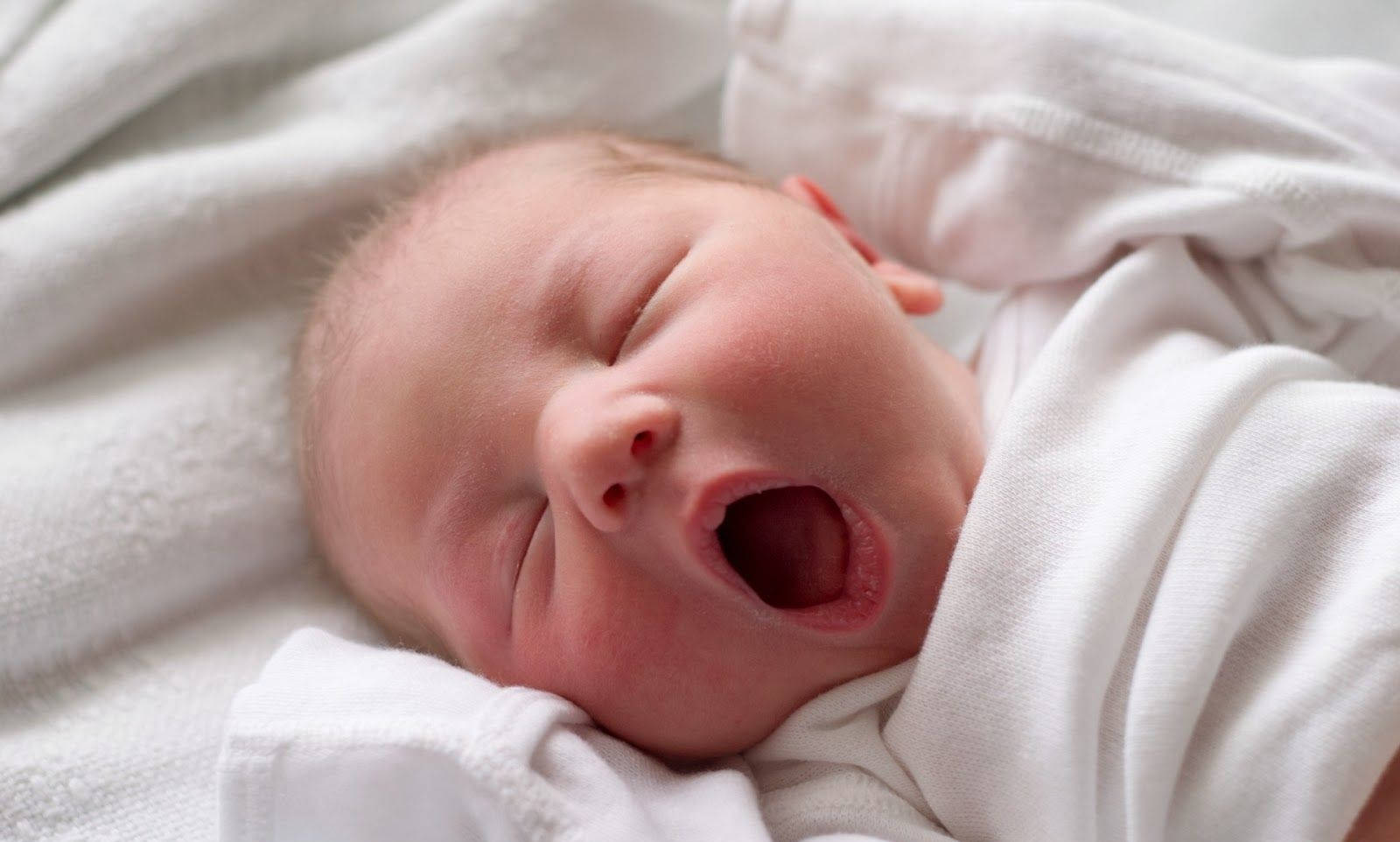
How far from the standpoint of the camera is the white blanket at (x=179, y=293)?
1.12 m

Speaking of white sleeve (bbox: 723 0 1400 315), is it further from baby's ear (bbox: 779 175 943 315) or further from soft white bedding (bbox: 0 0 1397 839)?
soft white bedding (bbox: 0 0 1397 839)

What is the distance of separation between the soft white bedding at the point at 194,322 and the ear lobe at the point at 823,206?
0.33m

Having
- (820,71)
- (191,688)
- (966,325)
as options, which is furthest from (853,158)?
(191,688)

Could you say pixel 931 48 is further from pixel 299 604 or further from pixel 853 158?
pixel 299 604

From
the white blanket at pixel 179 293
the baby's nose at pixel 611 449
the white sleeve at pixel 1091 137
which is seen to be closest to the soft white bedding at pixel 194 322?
the white blanket at pixel 179 293

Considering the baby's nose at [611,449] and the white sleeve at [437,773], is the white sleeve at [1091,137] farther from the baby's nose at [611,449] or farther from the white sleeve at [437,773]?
the white sleeve at [437,773]

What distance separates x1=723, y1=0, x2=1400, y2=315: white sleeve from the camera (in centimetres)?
114

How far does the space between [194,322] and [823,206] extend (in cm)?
71

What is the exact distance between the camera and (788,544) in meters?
1.00

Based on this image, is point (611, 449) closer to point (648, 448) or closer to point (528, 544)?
point (648, 448)

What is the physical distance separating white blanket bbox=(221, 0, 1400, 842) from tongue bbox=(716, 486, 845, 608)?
0.09 m

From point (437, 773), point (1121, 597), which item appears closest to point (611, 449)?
point (437, 773)

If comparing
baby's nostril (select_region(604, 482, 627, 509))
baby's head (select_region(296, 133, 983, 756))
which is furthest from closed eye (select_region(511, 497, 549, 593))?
baby's nostril (select_region(604, 482, 627, 509))

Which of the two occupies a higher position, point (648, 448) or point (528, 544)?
point (648, 448)
